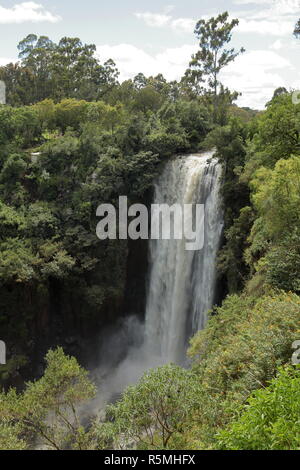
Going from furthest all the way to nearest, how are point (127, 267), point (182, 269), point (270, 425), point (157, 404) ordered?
point (127, 267)
point (182, 269)
point (157, 404)
point (270, 425)

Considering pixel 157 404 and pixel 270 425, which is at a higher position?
pixel 270 425

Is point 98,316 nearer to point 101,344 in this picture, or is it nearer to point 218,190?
point 101,344

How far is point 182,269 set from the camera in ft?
58.0

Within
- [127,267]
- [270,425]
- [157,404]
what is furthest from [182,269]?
[270,425]

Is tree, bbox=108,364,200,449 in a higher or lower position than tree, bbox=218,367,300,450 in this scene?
lower

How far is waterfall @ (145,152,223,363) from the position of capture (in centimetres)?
1669

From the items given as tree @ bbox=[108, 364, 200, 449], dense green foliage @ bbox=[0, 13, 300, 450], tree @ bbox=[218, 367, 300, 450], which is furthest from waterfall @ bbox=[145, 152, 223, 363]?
tree @ bbox=[218, 367, 300, 450]

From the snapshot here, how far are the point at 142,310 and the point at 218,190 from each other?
7333 millimetres

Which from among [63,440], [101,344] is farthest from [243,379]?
[101,344]

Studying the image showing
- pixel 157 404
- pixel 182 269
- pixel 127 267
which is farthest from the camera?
pixel 127 267

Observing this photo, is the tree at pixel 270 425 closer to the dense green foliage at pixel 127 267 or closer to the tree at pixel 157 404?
the dense green foliage at pixel 127 267

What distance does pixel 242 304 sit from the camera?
1144 centimetres

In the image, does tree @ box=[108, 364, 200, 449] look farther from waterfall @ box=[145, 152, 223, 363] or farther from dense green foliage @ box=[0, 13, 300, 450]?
waterfall @ box=[145, 152, 223, 363]

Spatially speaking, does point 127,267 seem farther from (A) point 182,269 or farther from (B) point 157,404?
(B) point 157,404
